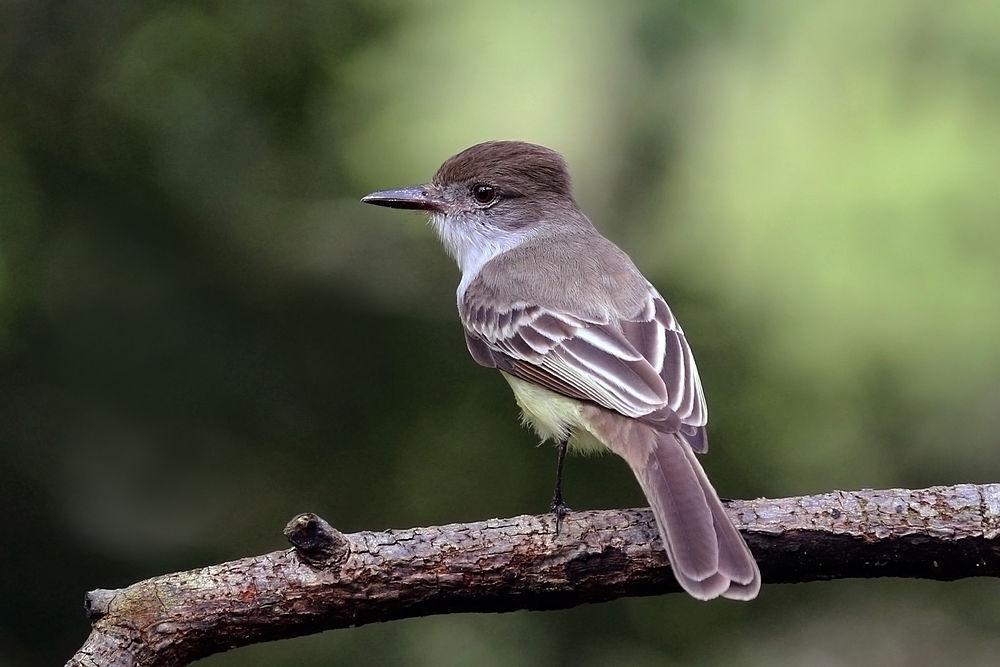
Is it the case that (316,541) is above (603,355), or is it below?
below

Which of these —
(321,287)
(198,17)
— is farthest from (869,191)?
(198,17)

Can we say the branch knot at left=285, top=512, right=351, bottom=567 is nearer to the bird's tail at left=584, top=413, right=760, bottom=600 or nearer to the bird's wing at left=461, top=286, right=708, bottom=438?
the bird's tail at left=584, top=413, right=760, bottom=600

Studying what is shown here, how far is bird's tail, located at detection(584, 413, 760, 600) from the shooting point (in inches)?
160

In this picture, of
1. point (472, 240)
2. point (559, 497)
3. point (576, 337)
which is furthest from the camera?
point (472, 240)

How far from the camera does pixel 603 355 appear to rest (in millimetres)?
5188

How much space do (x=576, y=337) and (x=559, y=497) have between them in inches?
32.1

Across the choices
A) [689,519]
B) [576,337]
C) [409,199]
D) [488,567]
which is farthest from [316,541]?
[409,199]

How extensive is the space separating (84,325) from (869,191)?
11.3 feet

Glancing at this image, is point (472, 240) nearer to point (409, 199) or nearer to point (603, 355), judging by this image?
point (409, 199)

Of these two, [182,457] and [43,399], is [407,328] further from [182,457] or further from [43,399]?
[43,399]

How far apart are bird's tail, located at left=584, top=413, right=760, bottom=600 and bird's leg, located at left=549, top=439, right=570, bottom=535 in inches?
11.1

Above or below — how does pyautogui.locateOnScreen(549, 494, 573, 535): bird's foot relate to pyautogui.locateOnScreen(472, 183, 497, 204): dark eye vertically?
Answer: below

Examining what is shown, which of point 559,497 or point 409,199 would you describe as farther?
point 409,199

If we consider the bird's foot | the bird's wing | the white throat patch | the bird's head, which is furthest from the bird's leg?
the bird's head
